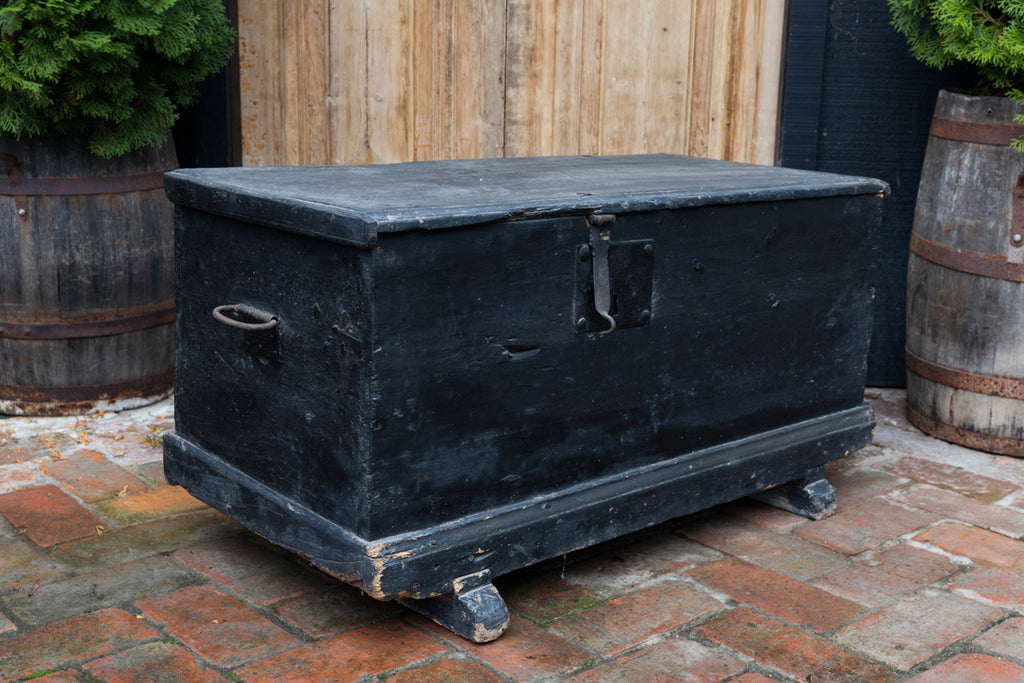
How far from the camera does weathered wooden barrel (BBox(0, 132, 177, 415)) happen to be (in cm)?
326

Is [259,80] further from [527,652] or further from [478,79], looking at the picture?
[527,652]

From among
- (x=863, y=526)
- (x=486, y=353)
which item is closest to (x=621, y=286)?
(x=486, y=353)

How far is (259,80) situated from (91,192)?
0.66m

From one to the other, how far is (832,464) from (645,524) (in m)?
1.00

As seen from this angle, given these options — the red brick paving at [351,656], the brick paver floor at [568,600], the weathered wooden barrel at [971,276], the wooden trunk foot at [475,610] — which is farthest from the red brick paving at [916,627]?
the weathered wooden barrel at [971,276]

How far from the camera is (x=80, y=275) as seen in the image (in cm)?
333

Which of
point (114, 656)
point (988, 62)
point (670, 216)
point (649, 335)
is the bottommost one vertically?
point (114, 656)

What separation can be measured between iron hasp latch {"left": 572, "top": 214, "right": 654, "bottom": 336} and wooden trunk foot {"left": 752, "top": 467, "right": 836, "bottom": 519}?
2.53 feet

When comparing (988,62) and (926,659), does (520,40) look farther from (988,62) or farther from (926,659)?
(926,659)

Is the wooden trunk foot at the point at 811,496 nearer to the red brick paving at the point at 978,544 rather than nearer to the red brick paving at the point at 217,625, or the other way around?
the red brick paving at the point at 978,544

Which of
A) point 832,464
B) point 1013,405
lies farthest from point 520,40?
point 1013,405

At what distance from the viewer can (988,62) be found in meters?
3.25

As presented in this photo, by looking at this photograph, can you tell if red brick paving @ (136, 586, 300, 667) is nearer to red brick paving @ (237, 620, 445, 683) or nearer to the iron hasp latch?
red brick paving @ (237, 620, 445, 683)

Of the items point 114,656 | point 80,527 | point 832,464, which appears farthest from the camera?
point 832,464
